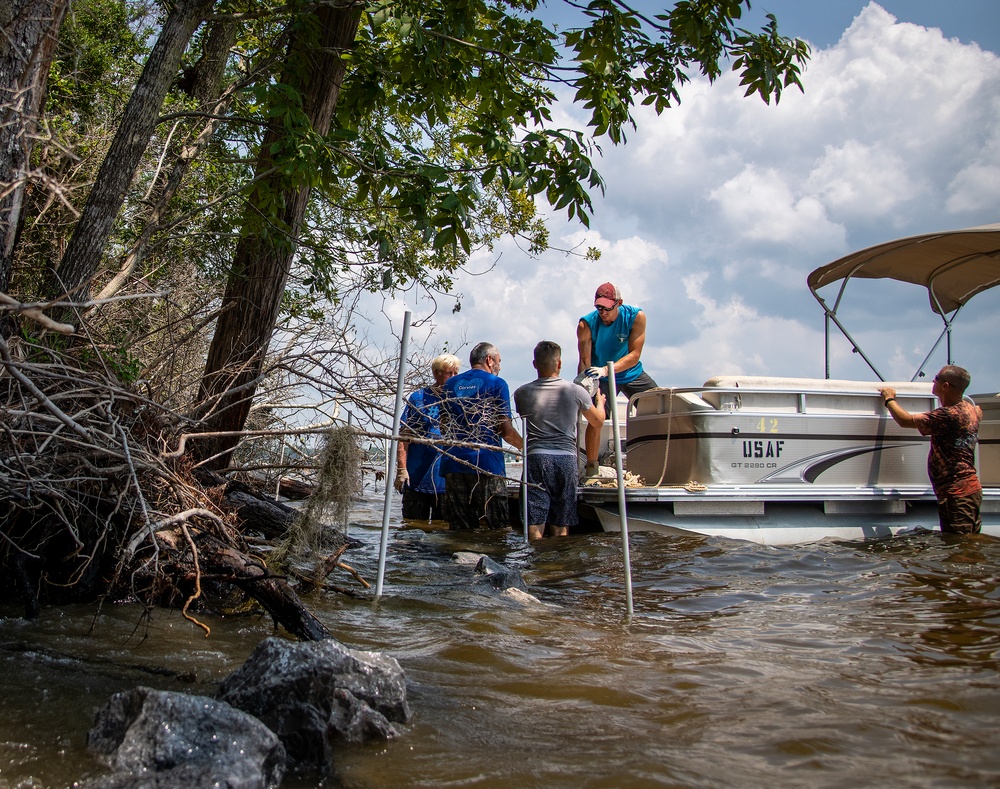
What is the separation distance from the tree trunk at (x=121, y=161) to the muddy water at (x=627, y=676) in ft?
6.97

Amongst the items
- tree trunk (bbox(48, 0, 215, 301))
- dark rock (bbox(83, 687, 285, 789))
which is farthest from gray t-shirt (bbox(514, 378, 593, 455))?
dark rock (bbox(83, 687, 285, 789))

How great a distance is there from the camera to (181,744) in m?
2.62

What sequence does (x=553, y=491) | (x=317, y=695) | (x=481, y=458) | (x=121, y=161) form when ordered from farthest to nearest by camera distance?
(x=481, y=458)
(x=553, y=491)
(x=121, y=161)
(x=317, y=695)

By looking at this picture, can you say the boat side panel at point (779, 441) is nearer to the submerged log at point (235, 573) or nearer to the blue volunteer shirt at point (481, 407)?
the blue volunteer shirt at point (481, 407)

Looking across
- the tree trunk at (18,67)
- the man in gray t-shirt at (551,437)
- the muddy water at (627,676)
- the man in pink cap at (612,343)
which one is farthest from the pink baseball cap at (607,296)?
the tree trunk at (18,67)

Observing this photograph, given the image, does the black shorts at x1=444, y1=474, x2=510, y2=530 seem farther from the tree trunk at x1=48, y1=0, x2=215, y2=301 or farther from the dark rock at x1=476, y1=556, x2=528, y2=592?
the tree trunk at x1=48, y1=0, x2=215, y2=301

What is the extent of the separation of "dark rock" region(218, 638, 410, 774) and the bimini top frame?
9026 mm

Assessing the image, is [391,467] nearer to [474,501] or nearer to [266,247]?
[266,247]

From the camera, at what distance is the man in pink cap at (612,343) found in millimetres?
8891

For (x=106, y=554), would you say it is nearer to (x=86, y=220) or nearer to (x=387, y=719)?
(x=86, y=220)

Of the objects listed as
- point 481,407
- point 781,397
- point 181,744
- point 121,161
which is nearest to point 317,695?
point 181,744

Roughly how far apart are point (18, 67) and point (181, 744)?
3745mm

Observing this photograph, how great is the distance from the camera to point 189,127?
7.62 m

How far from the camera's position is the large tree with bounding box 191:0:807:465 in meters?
5.21
